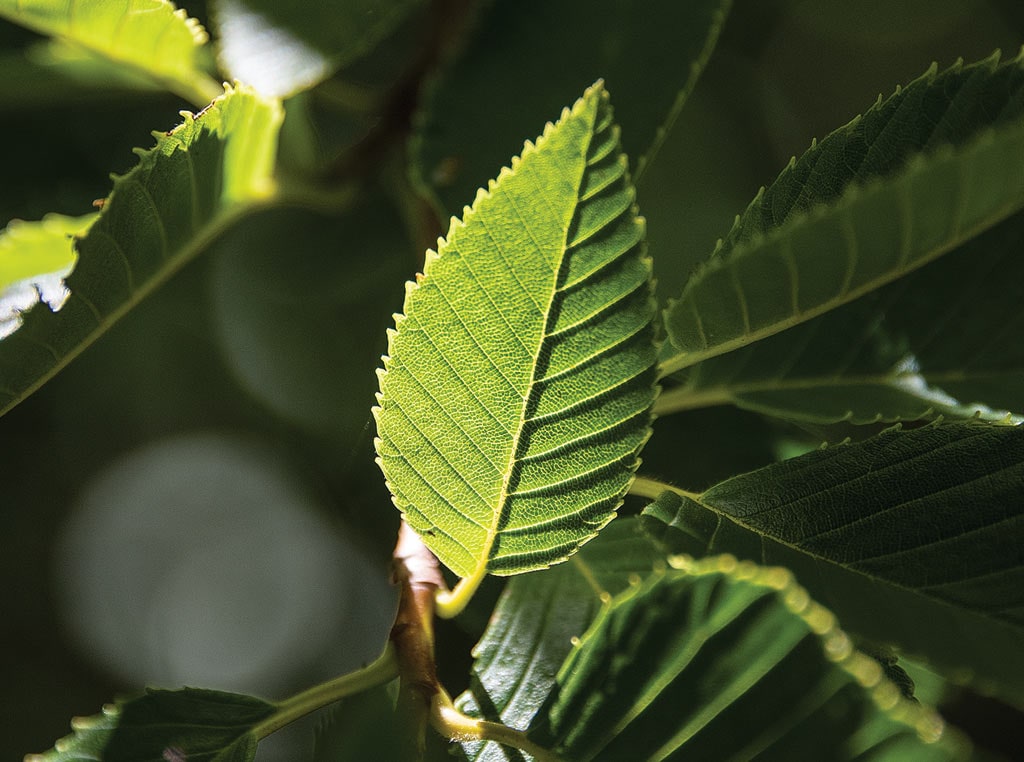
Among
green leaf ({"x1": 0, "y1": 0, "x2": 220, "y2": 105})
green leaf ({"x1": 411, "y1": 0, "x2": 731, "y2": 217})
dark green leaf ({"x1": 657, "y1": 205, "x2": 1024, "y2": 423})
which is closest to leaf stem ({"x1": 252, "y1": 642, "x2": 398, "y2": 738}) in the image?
dark green leaf ({"x1": 657, "y1": 205, "x2": 1024, "y2": 423})

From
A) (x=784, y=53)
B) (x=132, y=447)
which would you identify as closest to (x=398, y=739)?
(x=132, y=447)

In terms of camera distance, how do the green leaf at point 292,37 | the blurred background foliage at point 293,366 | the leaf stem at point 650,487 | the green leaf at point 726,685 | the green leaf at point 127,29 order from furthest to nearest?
the blurred background foliage at point 293,366, the green leaf at point 292,37, the green leaf at point 127,29, the leaf stem at point 650,487, the green leaf at point 726,685

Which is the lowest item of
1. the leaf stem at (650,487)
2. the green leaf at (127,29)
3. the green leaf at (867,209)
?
the leaf stem at (650,487)

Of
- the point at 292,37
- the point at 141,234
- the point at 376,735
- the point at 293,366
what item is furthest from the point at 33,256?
the point at 293,366

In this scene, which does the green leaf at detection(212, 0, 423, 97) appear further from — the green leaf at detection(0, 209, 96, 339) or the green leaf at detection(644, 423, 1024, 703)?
the green leaf at detection(644, 423, 1024, 703)

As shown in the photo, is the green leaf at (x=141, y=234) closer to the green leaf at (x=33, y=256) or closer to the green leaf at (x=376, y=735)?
the green leaf at (x=33, y=256)

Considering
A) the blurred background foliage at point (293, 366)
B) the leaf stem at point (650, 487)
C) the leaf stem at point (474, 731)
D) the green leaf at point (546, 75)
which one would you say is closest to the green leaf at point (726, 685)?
the leaf stem at point (474, 731)
